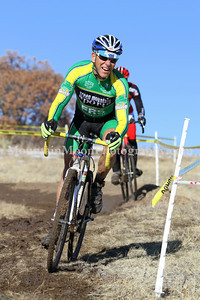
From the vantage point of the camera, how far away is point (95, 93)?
5.12m

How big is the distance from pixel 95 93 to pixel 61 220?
1.78 m

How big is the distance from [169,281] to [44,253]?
180 centimetres

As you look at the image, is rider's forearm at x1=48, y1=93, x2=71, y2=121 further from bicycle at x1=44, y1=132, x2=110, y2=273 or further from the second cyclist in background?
the second cyclist in background

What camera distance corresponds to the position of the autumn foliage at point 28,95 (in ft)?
98.1

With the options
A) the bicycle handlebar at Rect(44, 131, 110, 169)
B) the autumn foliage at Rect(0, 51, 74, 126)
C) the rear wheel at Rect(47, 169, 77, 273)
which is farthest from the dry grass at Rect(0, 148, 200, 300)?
the autumn foliage at Rect(0, 51, 74, 126)

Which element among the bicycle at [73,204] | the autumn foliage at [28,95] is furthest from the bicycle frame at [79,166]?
the autumn foliage at [28,95]

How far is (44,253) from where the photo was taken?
5.08 m

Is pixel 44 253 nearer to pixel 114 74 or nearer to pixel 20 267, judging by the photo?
pixel 20 267

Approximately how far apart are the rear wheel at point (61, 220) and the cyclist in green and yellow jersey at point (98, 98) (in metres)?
0.72

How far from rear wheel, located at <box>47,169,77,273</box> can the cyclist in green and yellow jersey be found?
72 cm

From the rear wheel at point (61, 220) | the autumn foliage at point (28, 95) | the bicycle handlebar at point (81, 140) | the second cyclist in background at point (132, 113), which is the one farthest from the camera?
the autumn foliage at point (28, 95)

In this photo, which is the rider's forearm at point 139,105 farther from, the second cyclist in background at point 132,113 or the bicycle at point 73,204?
the bicycle at point 73,204

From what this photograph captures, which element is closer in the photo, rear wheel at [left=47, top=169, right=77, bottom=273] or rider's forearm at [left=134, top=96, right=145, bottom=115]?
rear wheel at [left=47, top=169, right=77, bottom=273]

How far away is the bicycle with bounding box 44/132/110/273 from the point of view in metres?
4.10
